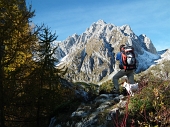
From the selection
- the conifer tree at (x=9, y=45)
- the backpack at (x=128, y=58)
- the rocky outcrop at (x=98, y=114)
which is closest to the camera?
the rocky outcrop at (x=98, y=114)

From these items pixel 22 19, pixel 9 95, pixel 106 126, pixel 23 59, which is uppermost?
pixel 22 19

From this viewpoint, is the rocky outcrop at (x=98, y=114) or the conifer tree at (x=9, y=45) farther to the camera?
the conifer tree at (x=9, y=45)

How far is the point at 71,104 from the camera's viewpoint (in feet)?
35.3

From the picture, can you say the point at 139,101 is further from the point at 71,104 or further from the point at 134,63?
the point at 71,104

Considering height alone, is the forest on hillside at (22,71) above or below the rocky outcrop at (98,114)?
above

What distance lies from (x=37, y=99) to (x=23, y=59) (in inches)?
98.1

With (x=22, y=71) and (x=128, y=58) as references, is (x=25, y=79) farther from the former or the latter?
(x=128, y=58)

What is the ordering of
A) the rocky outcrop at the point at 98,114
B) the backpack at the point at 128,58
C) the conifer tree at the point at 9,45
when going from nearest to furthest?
the rocky outcrop at the point at 98,114, the backpack at the point at 128,58, the conifer tree at the point at 9,45

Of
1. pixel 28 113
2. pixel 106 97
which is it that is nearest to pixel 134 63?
pixel 106 97

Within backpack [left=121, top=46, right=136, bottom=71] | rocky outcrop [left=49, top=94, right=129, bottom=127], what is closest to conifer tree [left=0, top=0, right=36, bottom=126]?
rocky outcrop [left=49, top=94, right=129, bottom=127]

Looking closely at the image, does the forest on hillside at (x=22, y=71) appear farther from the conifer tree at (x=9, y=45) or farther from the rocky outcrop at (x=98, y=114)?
the rocky outcrop at (x=98, y=114)

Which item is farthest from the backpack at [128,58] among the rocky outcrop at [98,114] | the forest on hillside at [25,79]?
the rocky outcrop at [98,114]

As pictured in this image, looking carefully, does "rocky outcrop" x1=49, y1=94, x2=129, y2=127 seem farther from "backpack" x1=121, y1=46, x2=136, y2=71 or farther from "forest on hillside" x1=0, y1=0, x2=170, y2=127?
"backpack" x1=121, y1=46, x2=136, y2=71

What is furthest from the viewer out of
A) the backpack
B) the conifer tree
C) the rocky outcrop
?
the conifer tree
